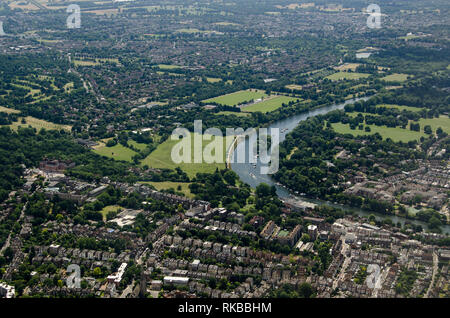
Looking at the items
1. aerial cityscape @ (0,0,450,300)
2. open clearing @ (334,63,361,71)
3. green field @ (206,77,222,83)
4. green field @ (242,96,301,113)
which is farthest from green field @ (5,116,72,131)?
open clearing @ (334,63,361,71)

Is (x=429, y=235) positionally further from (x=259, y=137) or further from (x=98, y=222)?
(x=259, y=137)

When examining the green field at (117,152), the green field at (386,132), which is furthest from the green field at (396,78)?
the green field at (117,152)

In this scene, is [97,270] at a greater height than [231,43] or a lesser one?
lesser

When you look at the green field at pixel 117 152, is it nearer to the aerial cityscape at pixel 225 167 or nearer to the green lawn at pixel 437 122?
the aerial cityscape at pixel 225 167

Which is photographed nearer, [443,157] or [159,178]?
[159,178]

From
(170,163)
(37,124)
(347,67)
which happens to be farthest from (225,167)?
(347,67)

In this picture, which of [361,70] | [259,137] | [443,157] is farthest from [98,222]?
[361,70]
